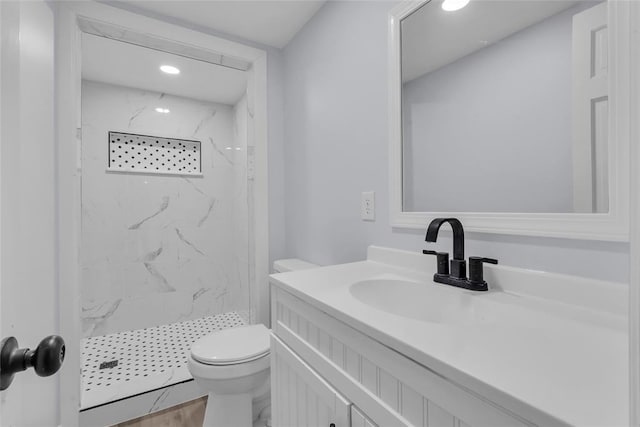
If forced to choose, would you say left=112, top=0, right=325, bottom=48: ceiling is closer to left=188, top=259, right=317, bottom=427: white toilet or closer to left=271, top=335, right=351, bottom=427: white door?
Result: left=271, top=335, right=351, bottom=427: white door

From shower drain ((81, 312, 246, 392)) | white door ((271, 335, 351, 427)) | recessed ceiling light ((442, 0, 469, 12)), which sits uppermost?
recessed ceiling light ((442, 0, 469, 12))

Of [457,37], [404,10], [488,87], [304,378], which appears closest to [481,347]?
[304,378]

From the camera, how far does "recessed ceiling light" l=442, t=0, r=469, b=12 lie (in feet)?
3.21

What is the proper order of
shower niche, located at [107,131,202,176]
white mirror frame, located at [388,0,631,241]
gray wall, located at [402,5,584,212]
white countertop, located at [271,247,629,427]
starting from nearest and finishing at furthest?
white countertop, located at [271,247,629,427], white mirror frame, located at [388,0,631,241], gray wall, located at [402,5,584,212], shower niche, located at [107,131,202,176]

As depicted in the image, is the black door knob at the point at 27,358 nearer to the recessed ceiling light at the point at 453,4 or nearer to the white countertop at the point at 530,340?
the white countertop at the point at 530,340

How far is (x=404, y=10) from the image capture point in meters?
1.13

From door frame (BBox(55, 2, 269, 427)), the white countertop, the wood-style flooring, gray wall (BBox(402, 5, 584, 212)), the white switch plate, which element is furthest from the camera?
the wood-style flooring

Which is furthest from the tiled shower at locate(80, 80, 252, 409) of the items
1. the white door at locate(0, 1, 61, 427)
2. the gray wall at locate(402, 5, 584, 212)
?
the gray wall at locate(402, 5, 584, 212)

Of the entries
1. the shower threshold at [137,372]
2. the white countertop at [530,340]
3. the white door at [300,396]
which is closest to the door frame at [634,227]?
the white countertop at [530,340]

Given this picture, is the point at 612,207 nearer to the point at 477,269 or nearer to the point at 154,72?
the point at 477,269

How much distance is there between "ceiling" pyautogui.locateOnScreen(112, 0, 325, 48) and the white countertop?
1.54 metres

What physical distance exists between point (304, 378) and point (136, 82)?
2.74 m

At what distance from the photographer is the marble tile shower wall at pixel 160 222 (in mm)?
2482

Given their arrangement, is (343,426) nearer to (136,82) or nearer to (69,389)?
(69,389)
